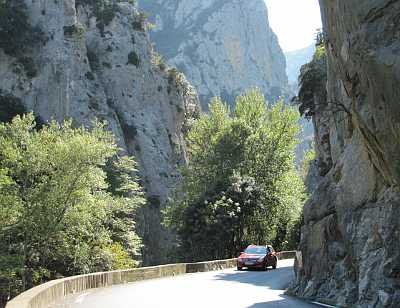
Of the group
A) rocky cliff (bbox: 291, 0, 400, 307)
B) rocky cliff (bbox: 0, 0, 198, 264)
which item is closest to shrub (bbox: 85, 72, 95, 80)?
rocky cliff (bbox: 0, 0, 198, 264)

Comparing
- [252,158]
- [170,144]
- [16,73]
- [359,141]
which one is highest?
[16,73]

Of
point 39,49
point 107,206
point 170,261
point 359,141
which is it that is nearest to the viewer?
point 359,141

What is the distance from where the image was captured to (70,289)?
17.7 m

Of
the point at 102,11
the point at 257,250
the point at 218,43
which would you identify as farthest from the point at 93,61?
the point at 218,43

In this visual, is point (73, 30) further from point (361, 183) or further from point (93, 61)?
point (361, 183)

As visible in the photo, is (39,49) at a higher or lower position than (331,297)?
higher

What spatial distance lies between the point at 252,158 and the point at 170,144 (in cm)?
2181

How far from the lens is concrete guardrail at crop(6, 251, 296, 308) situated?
38.4ft

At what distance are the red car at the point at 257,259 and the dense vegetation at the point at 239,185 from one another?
43.4ft

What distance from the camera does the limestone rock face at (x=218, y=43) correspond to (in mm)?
162125

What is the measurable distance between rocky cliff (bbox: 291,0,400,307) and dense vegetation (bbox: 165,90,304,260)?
87.2ft

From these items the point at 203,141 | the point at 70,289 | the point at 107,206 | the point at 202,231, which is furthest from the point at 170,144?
the point at 70,289

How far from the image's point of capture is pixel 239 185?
4731cm

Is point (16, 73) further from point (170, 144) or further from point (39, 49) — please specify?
point (170, 144)
